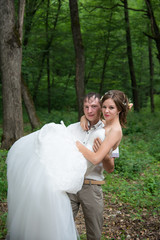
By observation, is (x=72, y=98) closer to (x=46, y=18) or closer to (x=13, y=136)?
(x=46, y=18)

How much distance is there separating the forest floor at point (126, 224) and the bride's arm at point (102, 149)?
2.25 metres

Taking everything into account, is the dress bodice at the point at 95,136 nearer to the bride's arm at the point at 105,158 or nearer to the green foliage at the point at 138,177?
the bride's arm at the point at 105,158

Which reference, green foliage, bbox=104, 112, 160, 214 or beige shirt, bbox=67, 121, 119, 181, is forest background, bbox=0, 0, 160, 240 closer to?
green foliage, bbox=104, 112, 160, 214

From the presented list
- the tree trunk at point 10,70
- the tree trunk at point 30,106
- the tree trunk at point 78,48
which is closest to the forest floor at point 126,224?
the tree trunk at point 10,70

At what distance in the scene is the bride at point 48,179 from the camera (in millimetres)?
2109

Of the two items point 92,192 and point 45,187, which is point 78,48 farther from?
point 45,187

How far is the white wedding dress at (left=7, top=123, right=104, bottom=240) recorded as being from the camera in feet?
6.91

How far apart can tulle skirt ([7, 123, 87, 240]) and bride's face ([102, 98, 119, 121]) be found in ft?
1.42

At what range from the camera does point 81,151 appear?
7.63 ft

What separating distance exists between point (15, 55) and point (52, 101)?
1512cm

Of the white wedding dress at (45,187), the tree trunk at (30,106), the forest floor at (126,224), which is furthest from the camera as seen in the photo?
the tree trunk at (30,106)

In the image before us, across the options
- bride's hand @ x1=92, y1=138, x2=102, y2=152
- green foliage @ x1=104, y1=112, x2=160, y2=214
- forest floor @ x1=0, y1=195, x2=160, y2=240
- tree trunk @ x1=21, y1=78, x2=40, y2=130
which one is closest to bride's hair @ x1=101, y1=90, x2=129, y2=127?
bride's hand @ x1=92, y1=138, x2=102, y2=152

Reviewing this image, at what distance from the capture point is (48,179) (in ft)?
7.00

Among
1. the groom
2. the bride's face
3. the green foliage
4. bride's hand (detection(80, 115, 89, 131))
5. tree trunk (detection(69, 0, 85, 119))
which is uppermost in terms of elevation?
tree trunk (detection(69, 0, 85, 119))
